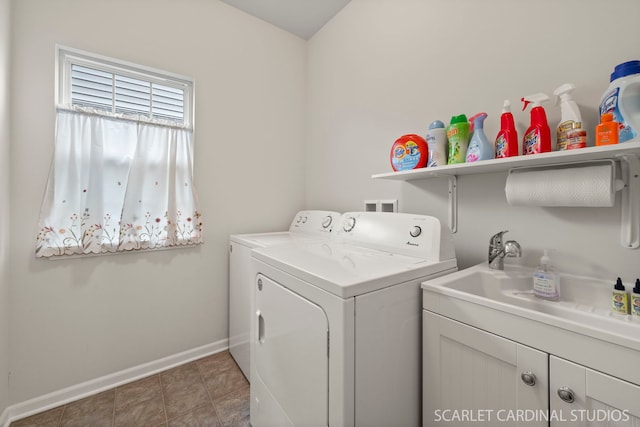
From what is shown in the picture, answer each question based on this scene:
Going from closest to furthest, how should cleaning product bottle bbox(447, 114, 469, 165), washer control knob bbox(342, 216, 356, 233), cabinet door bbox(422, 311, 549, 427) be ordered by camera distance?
cabinet door bbox(422, 311, 549, 427) → cleaning product bottle bbox(447, 114, 469, 165) → washer control knob bbox(342, 216, 356, 233)

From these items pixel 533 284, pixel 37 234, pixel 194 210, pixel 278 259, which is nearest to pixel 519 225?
pixel 533 284

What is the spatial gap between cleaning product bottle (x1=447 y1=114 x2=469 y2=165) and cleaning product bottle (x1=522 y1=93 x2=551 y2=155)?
0.82 ft

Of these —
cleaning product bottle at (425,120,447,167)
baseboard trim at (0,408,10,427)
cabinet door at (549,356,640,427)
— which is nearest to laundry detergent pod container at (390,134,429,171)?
cleaning product bottle at (425,120,447,167)

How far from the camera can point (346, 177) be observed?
228cm

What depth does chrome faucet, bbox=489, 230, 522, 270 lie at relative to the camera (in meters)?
1.18

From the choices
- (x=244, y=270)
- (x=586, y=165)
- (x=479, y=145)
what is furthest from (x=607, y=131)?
(x=244, y=270)

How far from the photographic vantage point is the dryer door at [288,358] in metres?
0.99

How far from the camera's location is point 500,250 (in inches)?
49.1

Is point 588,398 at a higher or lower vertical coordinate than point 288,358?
higher

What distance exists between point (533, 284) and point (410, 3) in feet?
6.18

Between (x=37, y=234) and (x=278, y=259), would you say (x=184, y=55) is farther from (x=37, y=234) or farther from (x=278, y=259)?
(x=278, y=259)

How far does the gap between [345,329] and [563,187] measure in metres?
1.01

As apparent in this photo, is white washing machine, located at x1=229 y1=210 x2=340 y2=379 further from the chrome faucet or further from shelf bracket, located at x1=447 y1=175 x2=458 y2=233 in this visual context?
the chrome faucet

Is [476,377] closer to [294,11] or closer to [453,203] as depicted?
[453,203]
